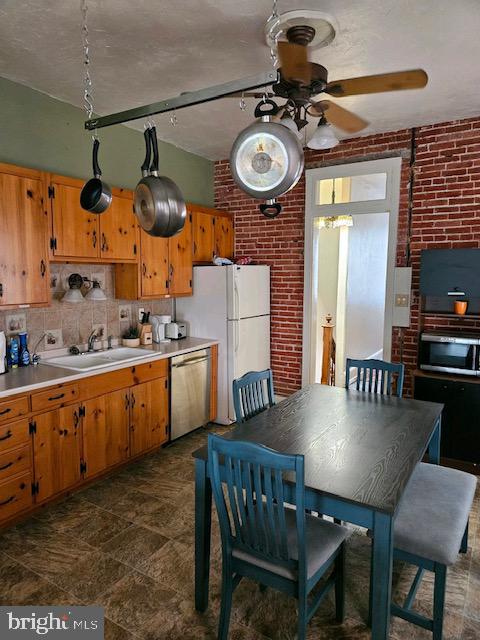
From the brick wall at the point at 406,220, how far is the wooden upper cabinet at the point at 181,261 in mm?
867

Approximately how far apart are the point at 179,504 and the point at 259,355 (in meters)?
1.99

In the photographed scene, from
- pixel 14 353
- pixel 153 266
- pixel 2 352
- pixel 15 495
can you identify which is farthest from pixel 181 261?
pixel 15 495

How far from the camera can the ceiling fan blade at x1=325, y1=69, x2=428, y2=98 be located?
179 cm

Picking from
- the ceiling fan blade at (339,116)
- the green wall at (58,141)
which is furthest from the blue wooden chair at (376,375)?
the green wall at (58,141)

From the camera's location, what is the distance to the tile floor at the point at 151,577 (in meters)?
1.93

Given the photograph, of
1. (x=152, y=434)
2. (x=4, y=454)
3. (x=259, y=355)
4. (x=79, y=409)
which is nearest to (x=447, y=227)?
(x=259, y=355)

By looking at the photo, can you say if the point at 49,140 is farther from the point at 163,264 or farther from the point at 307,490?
the point at 307,490

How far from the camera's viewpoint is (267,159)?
5.90 feet

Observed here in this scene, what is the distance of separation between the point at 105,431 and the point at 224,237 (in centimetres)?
254

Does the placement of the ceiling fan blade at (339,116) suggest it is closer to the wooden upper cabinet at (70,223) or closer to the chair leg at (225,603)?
the wooden upper cabinet at (70,223)

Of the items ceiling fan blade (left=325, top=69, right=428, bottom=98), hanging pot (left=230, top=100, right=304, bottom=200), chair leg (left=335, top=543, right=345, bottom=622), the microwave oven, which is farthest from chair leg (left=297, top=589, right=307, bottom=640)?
the microwave oven

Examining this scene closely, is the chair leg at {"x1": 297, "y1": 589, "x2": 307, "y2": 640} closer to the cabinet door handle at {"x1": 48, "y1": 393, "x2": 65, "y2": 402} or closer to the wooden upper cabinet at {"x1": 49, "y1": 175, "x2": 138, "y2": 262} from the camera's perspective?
the cabinet door handle at {"x1": 48, "y1": 393, "x2": 65, "y2": 402}

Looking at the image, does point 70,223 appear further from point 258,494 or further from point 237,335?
point 258,494

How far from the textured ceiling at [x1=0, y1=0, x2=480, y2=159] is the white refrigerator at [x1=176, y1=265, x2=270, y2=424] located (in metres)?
1.57
